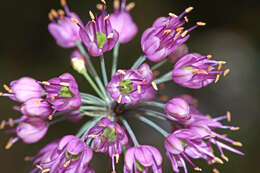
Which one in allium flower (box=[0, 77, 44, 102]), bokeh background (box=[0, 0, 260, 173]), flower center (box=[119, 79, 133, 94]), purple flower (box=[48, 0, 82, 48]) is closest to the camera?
flower center (box=[119, 79, 133, 94])

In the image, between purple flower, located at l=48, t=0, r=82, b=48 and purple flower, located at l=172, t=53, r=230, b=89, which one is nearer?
purple flower, located at l=172, t=53, r=230, b=89

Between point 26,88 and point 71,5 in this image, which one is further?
point 71,5

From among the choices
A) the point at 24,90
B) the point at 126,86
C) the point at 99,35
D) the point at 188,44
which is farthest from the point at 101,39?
the point at 188,44

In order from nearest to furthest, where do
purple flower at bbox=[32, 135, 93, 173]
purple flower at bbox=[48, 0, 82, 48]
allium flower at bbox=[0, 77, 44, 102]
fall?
purple flower at bbox=[32, 135, 93, 173] < allium flower at bbox=[0, 77, 44, 102] < purple flower at bbox=[48, 0, 82, 48]

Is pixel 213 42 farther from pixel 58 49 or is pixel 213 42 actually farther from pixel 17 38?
pixel 17 38

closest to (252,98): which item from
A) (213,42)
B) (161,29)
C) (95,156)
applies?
(213,42)

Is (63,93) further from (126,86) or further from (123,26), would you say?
(123,26)

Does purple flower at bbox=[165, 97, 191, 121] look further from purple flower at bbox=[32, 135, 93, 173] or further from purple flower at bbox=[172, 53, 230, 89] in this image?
purple flower at bbox=[32, 135, 93, 173]

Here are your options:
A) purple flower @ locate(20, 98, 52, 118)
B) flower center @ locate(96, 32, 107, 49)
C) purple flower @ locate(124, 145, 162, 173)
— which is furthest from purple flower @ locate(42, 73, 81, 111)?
purple flower @ locate(124, 145, 162, 173)
